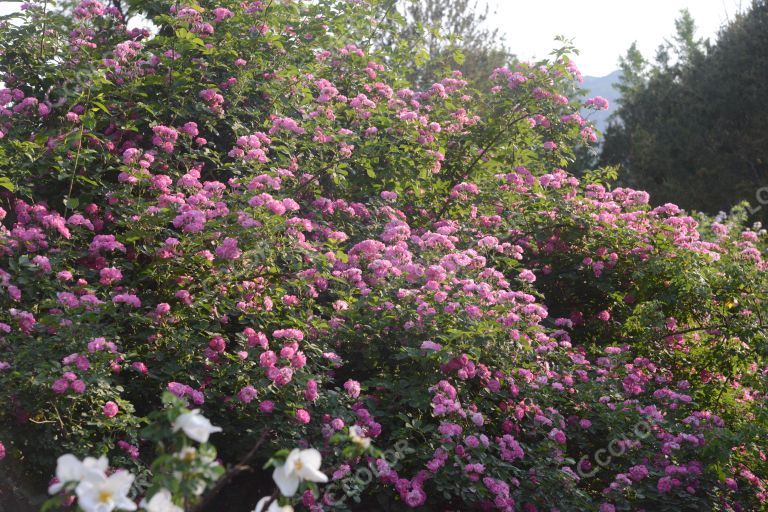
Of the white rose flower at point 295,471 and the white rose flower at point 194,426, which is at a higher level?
the white rose flower at point 194,426

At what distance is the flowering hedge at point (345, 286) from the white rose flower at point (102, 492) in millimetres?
131

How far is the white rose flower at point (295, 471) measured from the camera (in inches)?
60.7

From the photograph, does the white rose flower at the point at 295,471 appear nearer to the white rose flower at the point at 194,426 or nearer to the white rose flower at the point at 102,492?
the white rose flower at the point at 194,426

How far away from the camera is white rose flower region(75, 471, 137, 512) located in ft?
4.75

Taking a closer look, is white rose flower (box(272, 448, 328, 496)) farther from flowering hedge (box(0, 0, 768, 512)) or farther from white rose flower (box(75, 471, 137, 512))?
white rose flower (box(75, 471, 137, 512))

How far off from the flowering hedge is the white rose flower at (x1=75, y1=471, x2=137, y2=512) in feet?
0.43

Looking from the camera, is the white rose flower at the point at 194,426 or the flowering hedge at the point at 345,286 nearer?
the white rose flower at the point at 194,426

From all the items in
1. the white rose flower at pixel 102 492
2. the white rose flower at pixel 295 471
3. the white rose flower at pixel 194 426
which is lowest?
the white rose flower at pixel 102 492

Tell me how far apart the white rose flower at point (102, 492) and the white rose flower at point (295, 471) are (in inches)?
11.0

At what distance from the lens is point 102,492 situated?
4.85ft

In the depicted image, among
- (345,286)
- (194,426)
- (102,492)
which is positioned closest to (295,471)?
(194,426)

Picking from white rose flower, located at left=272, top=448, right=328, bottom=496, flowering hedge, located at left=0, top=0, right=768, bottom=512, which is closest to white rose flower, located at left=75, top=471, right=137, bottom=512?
flowering hedge, located at left=0, top=0, right=768, bottom=512

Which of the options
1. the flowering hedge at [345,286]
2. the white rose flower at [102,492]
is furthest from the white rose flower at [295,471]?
the white rose flower at [102,492]

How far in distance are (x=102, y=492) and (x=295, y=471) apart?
0.36m
